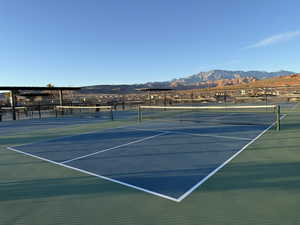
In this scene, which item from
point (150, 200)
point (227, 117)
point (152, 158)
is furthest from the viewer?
point (227, 117)

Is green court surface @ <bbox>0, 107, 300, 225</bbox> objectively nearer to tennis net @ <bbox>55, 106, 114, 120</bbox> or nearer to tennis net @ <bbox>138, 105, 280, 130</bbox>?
tennis net @ <bbox>138, 105, 280, 130</bbox>

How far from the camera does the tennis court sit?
3360 mm

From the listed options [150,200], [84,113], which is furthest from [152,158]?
[84,113]

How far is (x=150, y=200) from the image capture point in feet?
9.11

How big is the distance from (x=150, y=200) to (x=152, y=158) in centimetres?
191

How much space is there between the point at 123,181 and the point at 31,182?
1.53 meters

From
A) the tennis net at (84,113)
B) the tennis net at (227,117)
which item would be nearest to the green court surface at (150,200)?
the tennis net at (227,117)

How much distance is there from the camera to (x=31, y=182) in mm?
3521

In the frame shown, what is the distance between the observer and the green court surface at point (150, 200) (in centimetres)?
238

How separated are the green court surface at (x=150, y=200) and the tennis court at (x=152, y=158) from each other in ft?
0.72

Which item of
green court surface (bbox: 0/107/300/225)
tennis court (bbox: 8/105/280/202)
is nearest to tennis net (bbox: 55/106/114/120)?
tennis court (bbox: 8/105/280/202)

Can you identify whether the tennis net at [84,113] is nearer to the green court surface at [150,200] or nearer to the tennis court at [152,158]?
the tennis court at [152,158]

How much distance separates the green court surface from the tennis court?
22cm

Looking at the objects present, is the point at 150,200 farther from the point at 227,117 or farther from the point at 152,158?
the point at 227,117
